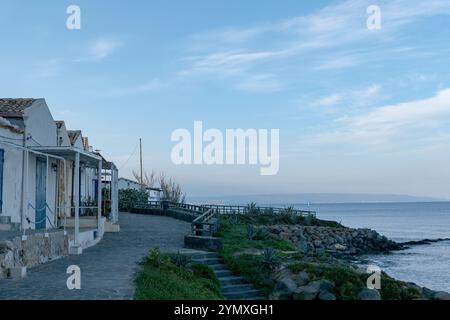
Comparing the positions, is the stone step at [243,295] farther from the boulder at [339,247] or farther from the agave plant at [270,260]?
the boulder at [339,247]

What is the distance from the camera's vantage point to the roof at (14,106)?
60.5ft

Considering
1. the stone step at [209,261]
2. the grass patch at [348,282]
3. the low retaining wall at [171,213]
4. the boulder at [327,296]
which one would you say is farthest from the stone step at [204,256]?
the low retaining wall at [171,213]

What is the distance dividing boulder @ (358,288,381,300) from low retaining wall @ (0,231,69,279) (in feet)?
27.3

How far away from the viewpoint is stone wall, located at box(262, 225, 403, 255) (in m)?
38.7

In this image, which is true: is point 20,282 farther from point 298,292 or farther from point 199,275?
point 298,292

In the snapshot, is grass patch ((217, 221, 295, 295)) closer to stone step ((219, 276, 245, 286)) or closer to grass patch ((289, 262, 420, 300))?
stone step ((219, 276, 245, 286))

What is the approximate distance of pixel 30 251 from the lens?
13.3 metres

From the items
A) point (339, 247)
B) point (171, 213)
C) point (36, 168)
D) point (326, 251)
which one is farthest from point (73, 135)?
point (339, 247)

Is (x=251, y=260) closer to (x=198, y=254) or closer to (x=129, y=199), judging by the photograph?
(x=198, y=254)

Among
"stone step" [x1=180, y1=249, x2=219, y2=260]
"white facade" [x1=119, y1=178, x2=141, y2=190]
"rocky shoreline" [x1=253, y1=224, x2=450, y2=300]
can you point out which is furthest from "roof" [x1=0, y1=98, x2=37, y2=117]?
"white facade" [x1=119, y1=178, x2=141, y2=190]

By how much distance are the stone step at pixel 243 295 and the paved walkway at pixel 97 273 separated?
258cm

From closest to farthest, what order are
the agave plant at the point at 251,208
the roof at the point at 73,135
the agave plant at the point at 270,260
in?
the agave plant at the point at 270,260 < the roof at the point at 73,135 < the agave plant at the point at 251,208

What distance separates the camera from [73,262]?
14.6 m

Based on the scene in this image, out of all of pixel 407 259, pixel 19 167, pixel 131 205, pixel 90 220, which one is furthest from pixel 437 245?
pixel 19 167
